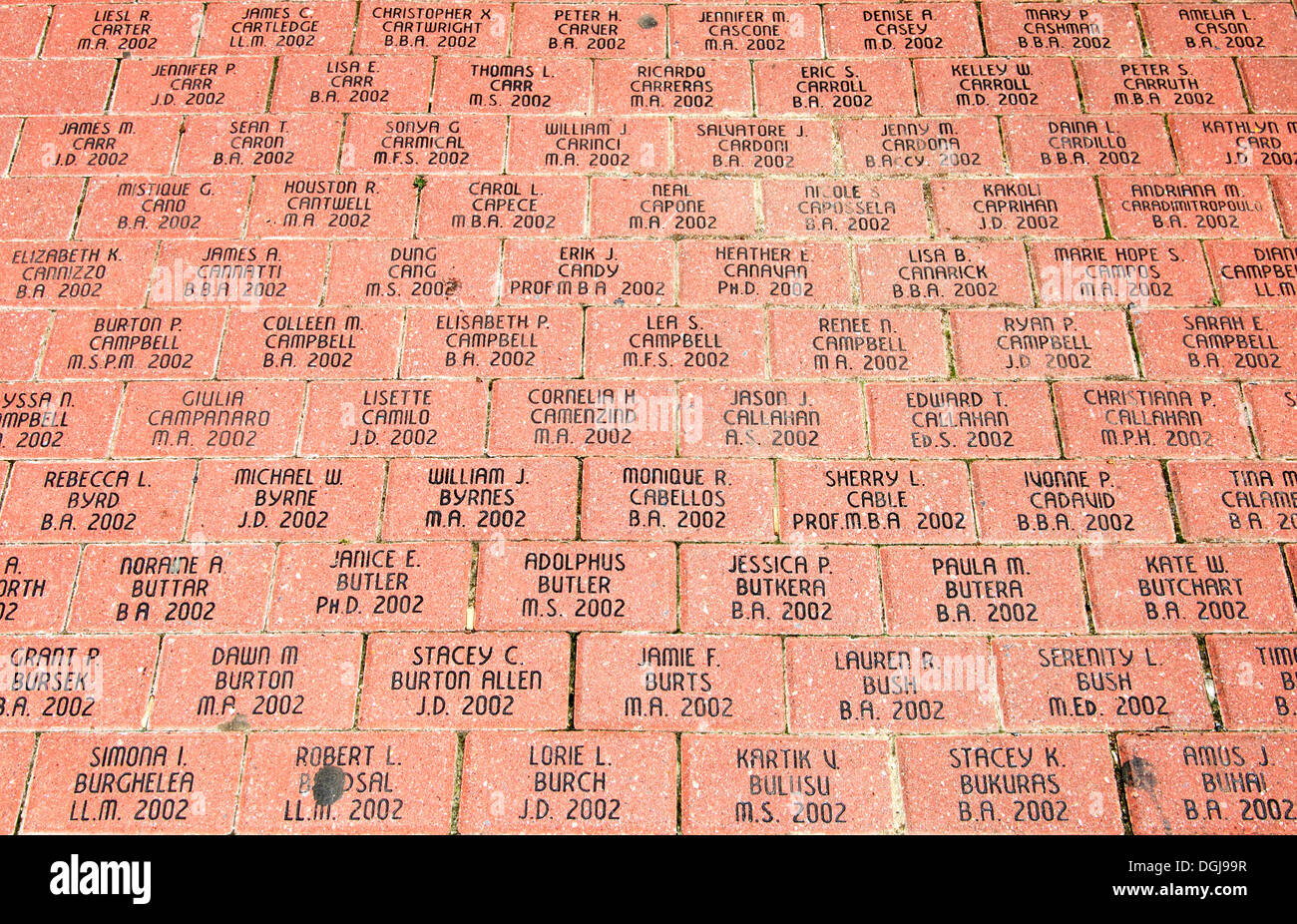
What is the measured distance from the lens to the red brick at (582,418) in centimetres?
315

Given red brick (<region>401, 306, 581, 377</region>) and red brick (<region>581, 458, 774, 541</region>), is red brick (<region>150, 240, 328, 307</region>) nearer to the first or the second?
red brick (<region>401, 306, 581, 377</region>)

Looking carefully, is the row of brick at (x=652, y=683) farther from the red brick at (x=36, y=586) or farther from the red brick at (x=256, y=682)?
the red brick at (x=36, y=586)

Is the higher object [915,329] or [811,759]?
[915,329]

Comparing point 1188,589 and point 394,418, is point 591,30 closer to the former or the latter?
point 394,418

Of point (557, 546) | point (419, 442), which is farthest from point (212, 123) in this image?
point (557, 546)

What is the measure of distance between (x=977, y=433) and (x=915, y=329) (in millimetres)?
460

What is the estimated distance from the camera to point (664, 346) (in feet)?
10.8

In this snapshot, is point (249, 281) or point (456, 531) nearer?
point (456, 531)

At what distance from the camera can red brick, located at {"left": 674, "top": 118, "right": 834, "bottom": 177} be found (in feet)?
11.6

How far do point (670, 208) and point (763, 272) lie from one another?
47 centimetres

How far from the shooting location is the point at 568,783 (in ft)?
9.20

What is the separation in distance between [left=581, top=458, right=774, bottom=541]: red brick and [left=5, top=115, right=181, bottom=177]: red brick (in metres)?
2.31

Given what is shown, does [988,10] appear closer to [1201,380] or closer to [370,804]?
[1201,380]

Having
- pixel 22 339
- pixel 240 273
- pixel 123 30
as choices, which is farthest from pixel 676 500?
pixel 123 30
